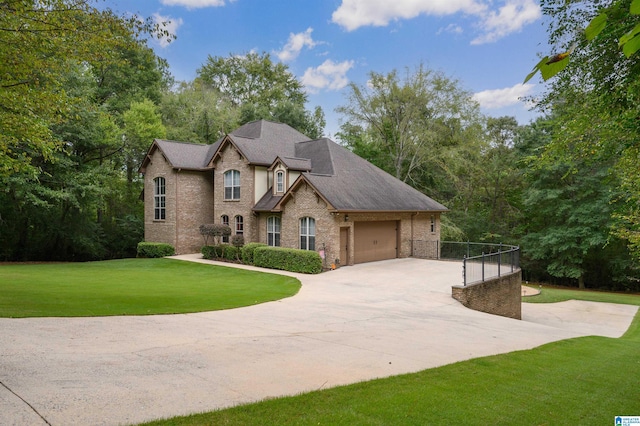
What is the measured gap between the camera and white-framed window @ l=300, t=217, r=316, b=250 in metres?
22.3

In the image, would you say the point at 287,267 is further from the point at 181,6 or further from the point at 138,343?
the point at 181,6

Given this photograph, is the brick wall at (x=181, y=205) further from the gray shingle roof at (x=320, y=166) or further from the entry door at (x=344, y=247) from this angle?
the entry door at (x=344, y=247)

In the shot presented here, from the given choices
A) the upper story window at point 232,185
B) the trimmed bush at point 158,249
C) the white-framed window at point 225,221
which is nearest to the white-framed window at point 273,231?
the upper story window at point 232,185

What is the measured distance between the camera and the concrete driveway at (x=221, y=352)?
501 centimetres

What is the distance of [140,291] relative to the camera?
15.2m

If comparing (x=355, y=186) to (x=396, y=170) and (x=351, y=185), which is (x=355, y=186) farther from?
(x=396, y=170)

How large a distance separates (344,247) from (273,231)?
4.97 meters

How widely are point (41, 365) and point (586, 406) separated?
7455 millimetres

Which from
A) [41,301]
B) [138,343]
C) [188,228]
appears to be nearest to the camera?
[138,343]

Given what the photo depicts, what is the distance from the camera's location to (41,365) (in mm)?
6211

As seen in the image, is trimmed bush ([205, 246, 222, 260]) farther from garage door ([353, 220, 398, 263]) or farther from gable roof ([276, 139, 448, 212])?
garage door ([353, 220, 398, 263])

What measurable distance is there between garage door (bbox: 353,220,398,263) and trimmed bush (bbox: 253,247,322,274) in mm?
3436

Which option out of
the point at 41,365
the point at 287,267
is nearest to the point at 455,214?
the point at 287,267

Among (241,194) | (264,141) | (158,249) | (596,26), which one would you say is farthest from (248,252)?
(596,26)
